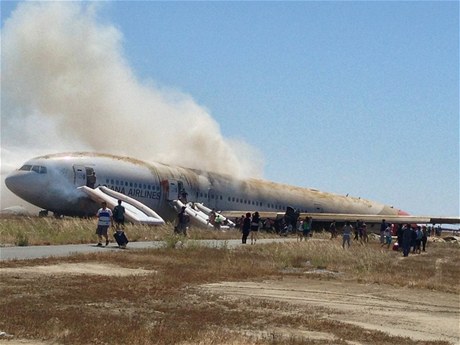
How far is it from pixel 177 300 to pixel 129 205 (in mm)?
32299

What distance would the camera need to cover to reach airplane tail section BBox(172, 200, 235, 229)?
50.2 meters

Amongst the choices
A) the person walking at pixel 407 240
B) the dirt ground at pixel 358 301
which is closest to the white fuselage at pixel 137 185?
the person walking at pixel 407 240

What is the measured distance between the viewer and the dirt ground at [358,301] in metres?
13.1

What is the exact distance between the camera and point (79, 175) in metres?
47.0

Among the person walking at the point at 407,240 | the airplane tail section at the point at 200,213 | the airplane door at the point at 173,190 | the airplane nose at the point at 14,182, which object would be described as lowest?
the person walking at the point at 407,240

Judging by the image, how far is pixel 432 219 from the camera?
66.2 metres

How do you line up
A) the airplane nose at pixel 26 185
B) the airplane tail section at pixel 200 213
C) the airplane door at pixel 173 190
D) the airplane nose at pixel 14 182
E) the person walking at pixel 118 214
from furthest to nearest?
the airplane door at pixel 173 190 < the airplane tail section at pixel 200 213 < the airplane nose at pixel 14 182 < the airplane nose at pixel 26 185 < the person walking at pixel 118 214

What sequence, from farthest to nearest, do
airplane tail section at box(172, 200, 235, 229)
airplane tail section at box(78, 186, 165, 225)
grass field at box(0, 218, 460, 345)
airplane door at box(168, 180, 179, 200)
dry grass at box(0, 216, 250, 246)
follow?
airplane door at box(168, 180, 179, 200) < airplane tail section at box(172, 200, 235, 229) < airplane tail section at box(78, 186, 165, 225) < dry grass at box(0, 216, 250, 246) < grass field at box(0, 218, 460, 345)

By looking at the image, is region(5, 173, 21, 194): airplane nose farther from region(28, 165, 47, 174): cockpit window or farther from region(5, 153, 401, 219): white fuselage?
region(28, 165, 47, 174): cockpit window

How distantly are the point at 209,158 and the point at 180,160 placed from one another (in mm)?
3768

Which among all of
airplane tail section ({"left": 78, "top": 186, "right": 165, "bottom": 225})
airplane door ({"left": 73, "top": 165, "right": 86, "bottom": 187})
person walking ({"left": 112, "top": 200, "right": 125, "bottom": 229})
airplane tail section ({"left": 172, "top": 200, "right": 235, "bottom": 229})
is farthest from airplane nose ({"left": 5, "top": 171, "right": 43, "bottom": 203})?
person walking ({"left": 112, "top": 200, "right": 125, "bottom": 229})

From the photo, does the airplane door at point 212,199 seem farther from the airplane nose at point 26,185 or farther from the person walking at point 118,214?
the person walking at point 118,214

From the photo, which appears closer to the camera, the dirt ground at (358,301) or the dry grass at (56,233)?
the dirt ground at (358,301)

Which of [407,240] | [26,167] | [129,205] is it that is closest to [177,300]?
[407,240]
